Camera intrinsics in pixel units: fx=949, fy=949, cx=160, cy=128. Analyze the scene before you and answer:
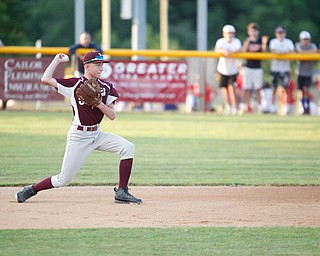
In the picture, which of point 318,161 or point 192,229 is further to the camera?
point 318,161

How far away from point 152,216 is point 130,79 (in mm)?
14015

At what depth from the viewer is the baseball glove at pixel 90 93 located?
939 centimetres

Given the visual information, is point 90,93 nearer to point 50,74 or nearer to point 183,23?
point 50,74

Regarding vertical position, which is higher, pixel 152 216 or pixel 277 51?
pixel 277 51

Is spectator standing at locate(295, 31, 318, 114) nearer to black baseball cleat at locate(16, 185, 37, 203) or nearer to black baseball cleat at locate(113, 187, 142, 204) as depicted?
black baseball cleat at locate(113, 187, 142, 204)

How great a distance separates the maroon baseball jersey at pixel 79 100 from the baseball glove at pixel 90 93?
143 mm

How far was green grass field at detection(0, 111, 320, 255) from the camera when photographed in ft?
25.3

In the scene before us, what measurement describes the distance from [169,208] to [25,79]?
43.5ft

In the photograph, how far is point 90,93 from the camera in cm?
939

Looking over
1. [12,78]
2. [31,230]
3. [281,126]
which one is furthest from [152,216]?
[12,78]

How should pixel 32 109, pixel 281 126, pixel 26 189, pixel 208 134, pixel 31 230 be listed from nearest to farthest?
pixel 31 230 → pixel 26 189 → pixel 208 134 → pixel 281 126 → pixel 32 109

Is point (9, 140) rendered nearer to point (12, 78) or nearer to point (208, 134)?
point (208, 134)

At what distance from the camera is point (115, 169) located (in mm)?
13609

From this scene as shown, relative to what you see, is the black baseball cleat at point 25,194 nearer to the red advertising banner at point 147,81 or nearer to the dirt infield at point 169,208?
the dirt infield at point 169,208
